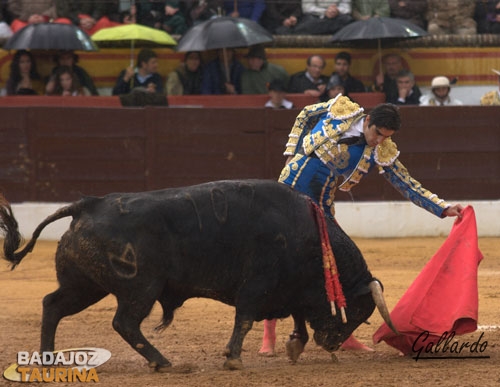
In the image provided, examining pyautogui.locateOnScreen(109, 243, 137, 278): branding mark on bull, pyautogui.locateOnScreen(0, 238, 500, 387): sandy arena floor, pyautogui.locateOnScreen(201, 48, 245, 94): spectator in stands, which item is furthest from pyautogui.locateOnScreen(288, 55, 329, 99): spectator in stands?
pyautogui.locateOnScreen(109, 243, 137, 278): branding mark on bull

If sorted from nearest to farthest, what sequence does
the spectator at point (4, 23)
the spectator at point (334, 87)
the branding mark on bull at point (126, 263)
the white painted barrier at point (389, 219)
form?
the branding mark on bull at point (126, 263) → the white painted barrier at point (389, 219) → the spectator at point (334, 87) → the spectator at point (4, 23)

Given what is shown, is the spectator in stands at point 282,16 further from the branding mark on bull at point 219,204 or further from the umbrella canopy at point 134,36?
the branding mark on bull at point 219,204

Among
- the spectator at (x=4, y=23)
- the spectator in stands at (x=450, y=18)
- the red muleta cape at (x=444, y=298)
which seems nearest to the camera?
the red muleta cape at (x=444, y=298)

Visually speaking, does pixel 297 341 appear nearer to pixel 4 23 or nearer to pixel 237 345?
pixel 237 345

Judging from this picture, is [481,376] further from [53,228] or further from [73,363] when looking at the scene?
[53,228]

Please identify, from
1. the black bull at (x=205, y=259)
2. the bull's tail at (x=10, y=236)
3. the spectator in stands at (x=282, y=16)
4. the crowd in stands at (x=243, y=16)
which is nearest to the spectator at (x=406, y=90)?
the crowd in stands at (x=243, y=16)

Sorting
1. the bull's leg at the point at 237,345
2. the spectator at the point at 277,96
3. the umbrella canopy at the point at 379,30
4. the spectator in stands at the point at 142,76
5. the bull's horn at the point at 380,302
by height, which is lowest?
the bull's leg at the point at 237,345

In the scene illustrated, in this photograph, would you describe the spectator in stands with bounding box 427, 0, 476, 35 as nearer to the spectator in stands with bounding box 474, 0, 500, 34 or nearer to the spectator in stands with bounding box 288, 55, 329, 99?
the spectator in stands with bounding box 474, 0, 500, 34

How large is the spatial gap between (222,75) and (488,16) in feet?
9.27

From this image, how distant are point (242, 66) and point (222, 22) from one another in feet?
1.81

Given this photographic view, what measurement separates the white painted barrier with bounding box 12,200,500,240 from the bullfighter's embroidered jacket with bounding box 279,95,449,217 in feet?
14.6

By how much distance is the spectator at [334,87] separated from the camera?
968 cm

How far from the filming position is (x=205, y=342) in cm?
534

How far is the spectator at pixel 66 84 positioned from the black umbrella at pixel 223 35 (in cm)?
104
